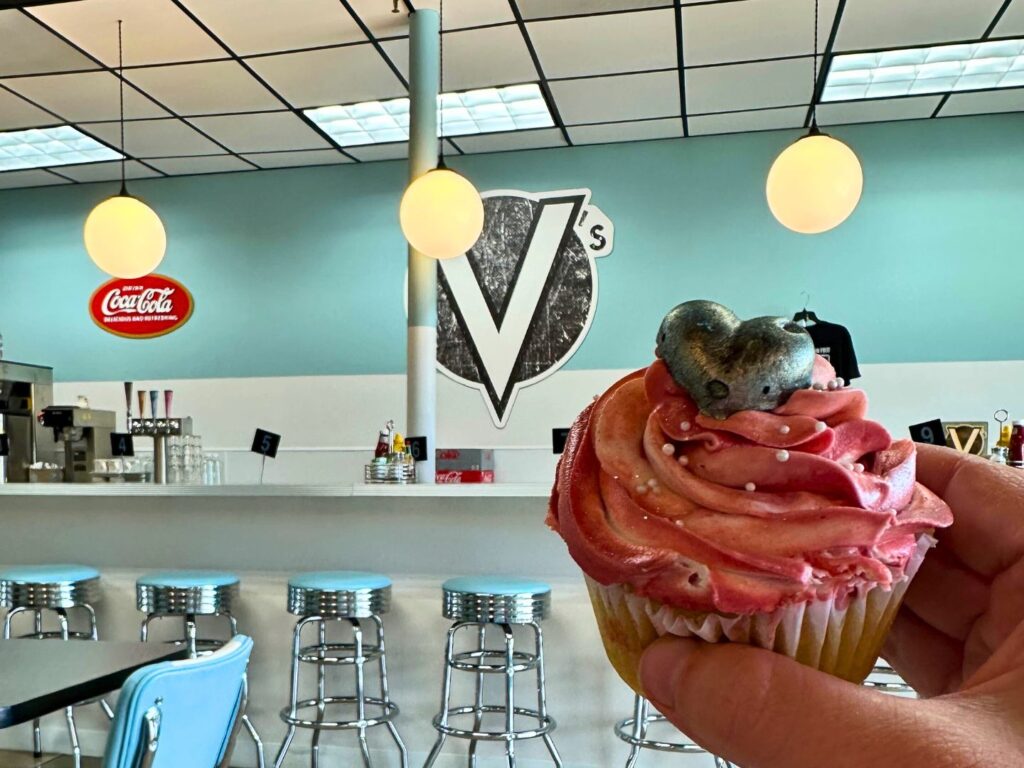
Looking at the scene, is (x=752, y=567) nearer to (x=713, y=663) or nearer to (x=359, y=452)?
(x=713, y=663)

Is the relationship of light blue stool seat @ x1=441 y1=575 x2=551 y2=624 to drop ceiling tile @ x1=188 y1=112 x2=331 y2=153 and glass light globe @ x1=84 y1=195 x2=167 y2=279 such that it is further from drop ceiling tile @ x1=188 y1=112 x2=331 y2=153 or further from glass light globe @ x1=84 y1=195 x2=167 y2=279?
→ drop ceiling tile @ x1=188 y1=112 x2=331 y2=153

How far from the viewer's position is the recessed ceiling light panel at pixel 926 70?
519cm

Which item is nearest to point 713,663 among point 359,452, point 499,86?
point 499,86

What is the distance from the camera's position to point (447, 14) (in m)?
4.66

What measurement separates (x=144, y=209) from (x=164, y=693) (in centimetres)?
358

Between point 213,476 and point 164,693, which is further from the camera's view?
point 213,476

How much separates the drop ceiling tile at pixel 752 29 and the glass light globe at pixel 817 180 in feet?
3.64

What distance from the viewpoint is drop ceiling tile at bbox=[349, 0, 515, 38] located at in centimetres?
454

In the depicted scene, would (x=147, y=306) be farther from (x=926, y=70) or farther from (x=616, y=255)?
(x=926, y=70)


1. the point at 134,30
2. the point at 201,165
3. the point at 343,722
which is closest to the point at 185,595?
the point at 343,722

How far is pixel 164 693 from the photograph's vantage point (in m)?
1.75

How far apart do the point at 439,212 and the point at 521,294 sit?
2879 mm

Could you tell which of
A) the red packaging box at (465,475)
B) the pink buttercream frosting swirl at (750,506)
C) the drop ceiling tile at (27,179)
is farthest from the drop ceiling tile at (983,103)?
the drop ceiling tile at (27,179)

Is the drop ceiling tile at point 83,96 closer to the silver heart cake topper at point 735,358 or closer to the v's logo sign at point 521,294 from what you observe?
the v's logo sign at point 521,294
